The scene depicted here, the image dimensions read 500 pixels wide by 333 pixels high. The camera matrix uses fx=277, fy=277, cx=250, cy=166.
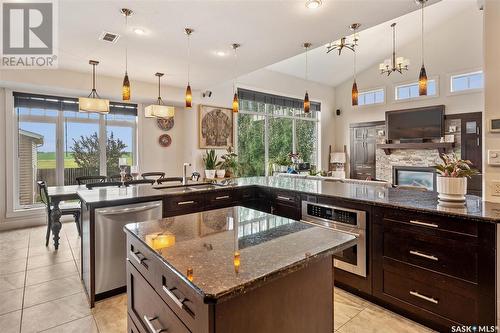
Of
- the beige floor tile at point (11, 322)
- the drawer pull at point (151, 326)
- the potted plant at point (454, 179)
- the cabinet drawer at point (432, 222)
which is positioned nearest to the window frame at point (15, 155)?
the beige floor tile at point (11, 322)

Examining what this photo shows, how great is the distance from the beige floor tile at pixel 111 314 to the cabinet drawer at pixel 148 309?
770mm

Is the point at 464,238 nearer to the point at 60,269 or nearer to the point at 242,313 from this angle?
the point at 242,313

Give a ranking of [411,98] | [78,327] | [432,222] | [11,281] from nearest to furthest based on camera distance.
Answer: [432,222]
[78,327]
[11,281]
[411,98]

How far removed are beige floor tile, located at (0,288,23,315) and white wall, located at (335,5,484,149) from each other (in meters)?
8.63

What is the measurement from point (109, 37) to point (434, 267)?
13.5 feet

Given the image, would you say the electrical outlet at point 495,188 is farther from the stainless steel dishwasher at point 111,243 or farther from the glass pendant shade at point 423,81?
the stainless steel dishwasher at point 111,243

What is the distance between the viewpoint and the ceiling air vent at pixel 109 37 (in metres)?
3.33

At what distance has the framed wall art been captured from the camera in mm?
6247

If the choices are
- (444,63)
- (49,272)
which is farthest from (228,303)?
(444,63)

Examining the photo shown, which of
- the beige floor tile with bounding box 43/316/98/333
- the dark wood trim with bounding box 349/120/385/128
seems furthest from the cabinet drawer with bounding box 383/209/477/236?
the dark wood trim with bounding box 349/120/385/128

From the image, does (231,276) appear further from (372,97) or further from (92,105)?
(372,97)

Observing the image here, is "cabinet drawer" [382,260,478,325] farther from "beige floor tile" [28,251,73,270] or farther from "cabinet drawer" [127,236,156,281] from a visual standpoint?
"beige floor tile" [28,251,73,270]

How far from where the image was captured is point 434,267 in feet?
Result: 6.57

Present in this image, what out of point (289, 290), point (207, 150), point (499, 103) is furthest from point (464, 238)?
point (207, 150)
